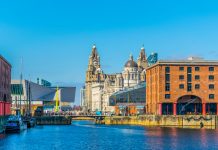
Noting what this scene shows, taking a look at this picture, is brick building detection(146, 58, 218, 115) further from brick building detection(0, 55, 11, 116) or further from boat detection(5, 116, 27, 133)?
boat detection(5, 116, 27, 133)

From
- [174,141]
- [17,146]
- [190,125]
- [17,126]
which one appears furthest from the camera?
[190,125]

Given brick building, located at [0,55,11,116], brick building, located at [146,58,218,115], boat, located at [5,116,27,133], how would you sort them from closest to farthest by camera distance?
boat, located at [5,116,27,133] < brick building, located at [0,55,11,116] < brick building, located at [146,58,218,115]

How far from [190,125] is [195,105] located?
12707 mm

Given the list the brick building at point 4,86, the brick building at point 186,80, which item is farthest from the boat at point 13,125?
the brick building at point 186,80

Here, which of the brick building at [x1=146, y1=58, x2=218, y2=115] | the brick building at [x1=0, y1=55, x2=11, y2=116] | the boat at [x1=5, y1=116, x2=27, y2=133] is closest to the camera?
the boat at [x1=5, y1=116, x2=27, y2=133]

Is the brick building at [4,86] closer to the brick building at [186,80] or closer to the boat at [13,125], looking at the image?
the boat at [13,125]

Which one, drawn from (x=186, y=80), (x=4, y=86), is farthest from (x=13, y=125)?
(x=186, y=80)

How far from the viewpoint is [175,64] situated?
195750 mm

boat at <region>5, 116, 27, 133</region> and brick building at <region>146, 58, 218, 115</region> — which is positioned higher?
brick building at <region>146, 58, 218, 115</region>

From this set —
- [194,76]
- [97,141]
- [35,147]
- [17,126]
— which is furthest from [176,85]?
[35,147]

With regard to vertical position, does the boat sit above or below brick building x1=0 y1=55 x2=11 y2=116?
below

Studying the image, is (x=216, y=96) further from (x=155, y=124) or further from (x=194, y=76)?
(x=155, y=124)

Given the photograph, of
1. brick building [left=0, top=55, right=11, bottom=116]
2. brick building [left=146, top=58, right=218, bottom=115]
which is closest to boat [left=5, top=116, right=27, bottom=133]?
brick building [left=0, top=55, right=11, bottom=116]

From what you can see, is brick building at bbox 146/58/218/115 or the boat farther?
brick building at bbox 146/58/218/115
